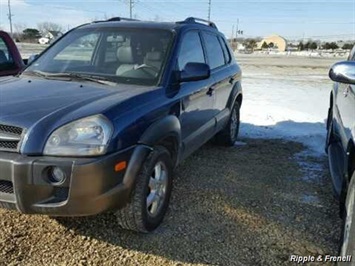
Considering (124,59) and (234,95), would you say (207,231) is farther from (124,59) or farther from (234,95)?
(234,95)

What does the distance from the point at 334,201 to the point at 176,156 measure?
1789mm

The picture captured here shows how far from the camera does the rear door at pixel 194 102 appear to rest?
4.06 meters

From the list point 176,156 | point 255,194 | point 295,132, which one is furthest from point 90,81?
point 295,132

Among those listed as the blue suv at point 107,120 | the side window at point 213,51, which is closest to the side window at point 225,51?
the side window at point 213,51

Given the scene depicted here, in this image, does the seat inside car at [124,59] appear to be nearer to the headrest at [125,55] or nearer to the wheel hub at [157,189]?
the headrest at [125,55]

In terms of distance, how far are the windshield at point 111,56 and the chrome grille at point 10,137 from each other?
47.3 inches

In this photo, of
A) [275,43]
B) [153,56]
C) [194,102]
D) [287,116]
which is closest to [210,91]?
[194,102]

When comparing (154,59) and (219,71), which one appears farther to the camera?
(219,71)

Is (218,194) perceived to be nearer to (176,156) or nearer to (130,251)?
(176,156)

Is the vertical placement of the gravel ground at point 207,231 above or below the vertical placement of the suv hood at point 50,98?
below

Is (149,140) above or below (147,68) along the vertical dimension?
below

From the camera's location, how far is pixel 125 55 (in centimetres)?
406

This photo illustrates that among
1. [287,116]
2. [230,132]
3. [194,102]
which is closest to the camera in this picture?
[194,102]

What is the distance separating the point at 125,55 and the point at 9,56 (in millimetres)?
2481
